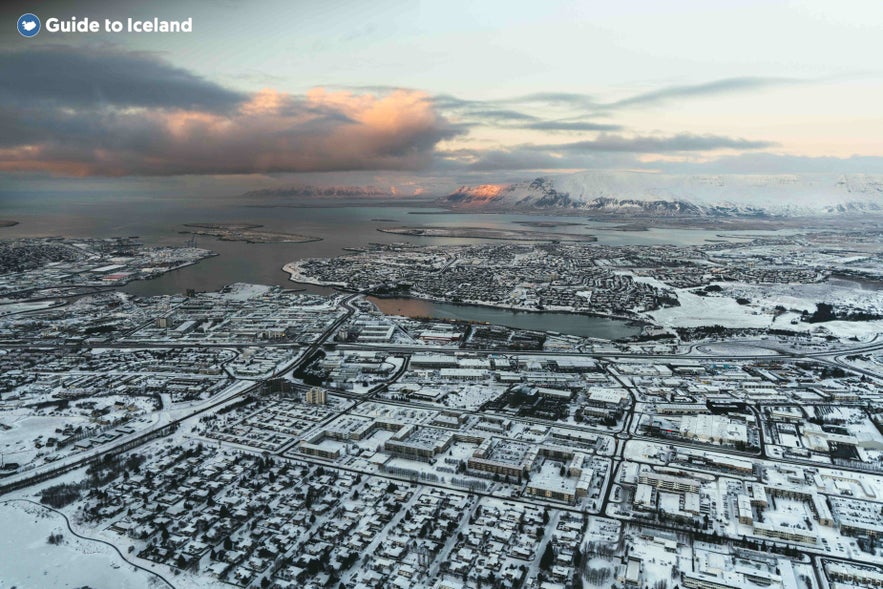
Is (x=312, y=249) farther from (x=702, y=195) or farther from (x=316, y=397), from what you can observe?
(x=702, y=195)

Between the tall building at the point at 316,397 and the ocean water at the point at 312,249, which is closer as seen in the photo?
the tall building at the point at 316,397

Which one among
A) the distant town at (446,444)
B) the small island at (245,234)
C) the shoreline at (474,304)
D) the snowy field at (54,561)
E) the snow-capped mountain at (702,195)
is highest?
the snow-capped mountain at (702,195)

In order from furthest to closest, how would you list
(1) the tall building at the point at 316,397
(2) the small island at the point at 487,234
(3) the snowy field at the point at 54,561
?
(2) the small island at the point at 487,234 → (1) the tall building at the point at 316,397 → (3) the snowy field at the point at 54,561

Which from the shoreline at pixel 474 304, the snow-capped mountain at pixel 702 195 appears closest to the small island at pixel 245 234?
the shoreline at pixel 474 304

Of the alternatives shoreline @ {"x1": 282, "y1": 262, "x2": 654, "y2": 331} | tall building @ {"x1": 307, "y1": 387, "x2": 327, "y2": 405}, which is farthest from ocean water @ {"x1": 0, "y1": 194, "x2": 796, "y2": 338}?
tall building @ {"x1": 307, "y1": 387, "x2": 327, "y2": 405}

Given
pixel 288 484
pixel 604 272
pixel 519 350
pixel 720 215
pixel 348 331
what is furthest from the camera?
pixel 720 215

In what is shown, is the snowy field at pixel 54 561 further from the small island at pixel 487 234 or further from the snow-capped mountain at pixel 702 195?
the snow-capped mountain at pixel 702 195

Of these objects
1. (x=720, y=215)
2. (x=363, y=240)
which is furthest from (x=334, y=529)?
(x=720, y=215)

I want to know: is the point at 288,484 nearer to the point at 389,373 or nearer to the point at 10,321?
the point at 389,373
